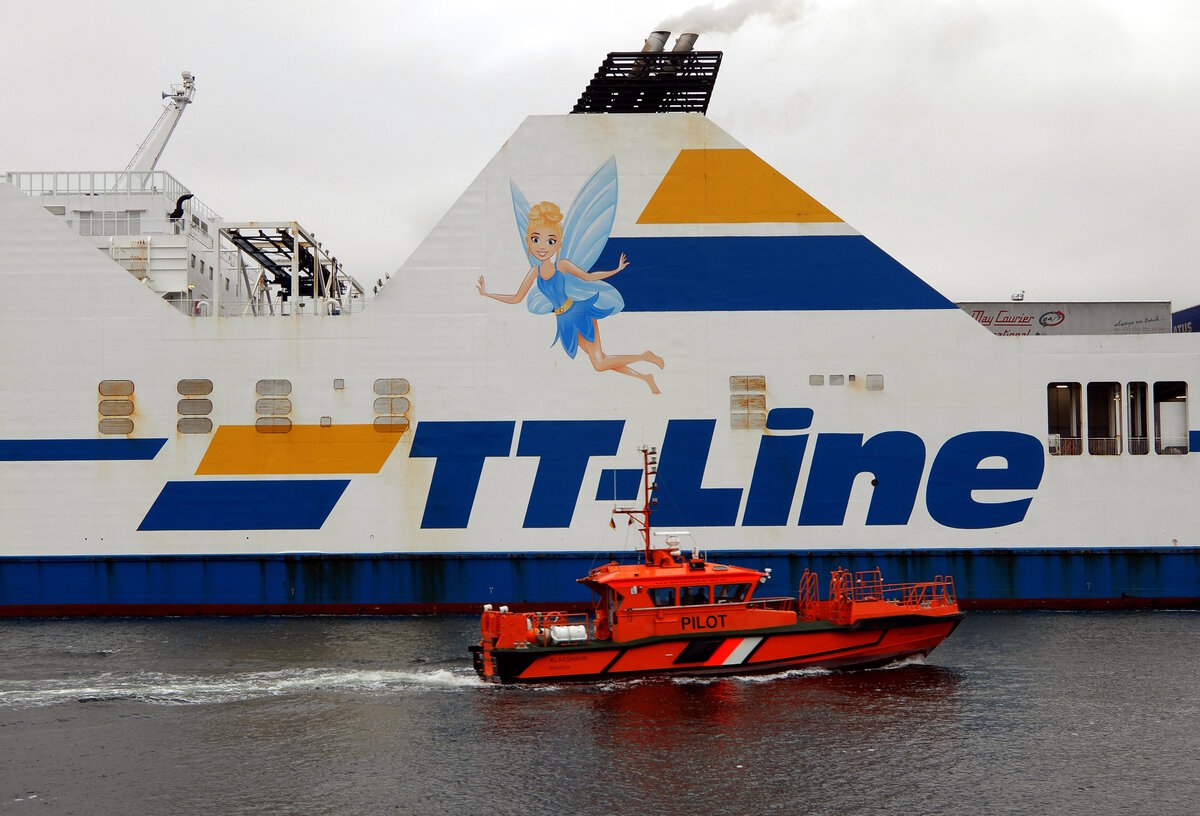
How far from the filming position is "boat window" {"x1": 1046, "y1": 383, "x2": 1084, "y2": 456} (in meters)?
28.5

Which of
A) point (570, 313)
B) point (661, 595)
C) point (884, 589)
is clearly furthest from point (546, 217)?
point (884, 589)

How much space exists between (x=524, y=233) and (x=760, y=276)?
5890mm

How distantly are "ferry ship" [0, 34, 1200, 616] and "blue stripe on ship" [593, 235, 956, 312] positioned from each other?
57mm

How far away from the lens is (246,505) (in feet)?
92.1

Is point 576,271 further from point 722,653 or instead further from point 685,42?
point 722,653

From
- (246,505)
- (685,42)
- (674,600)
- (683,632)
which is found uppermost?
(685,42)

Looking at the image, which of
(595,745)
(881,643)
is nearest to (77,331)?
(595,745)

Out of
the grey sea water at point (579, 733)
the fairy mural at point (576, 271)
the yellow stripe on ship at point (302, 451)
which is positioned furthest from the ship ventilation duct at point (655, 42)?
the grey sea water at point (579, 733)

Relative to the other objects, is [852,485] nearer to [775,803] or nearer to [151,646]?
[775,803]

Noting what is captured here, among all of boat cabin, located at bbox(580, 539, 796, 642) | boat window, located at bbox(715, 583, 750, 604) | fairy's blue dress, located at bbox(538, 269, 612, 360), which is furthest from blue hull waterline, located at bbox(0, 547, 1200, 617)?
boat cabin, located at bbox(580, 539, 796, 642)

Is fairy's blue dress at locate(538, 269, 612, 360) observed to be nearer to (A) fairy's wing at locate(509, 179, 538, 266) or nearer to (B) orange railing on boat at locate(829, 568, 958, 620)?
(A) fairy's wing at locate(509, 179, 538, 266)

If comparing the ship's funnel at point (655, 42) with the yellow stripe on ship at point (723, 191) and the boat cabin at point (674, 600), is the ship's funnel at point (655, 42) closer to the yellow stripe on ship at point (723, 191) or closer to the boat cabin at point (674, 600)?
the yellow stripe on ship at point (723, 191)

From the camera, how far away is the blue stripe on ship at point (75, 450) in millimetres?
28188

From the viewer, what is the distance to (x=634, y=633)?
2119cm
